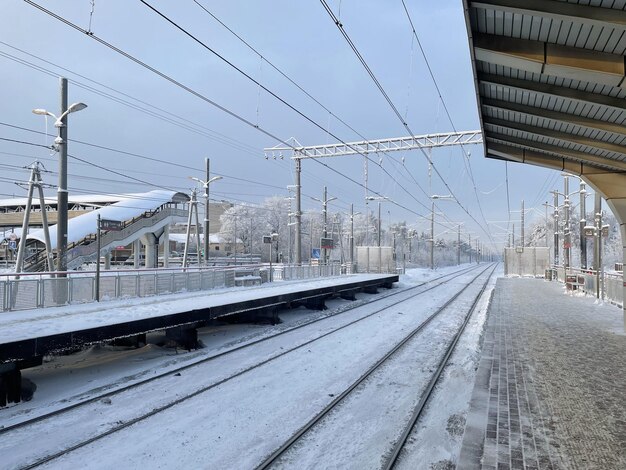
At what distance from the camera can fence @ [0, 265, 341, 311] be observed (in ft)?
42.2

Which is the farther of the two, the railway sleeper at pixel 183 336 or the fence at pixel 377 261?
the fence at pixel 377 261

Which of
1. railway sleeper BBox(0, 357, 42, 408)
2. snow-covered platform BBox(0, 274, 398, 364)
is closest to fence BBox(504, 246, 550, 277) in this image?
snow-covered platform BBox(0, 274, 398, 364)

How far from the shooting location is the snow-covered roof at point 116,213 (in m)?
32.8

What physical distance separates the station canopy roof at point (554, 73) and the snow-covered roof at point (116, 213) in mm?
28607

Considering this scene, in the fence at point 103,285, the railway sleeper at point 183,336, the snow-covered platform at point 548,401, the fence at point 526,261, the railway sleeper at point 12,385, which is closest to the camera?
the snow-covered platform at point 548,401

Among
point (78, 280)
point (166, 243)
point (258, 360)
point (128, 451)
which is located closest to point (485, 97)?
point (258, 360)

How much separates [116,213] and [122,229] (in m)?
6.31

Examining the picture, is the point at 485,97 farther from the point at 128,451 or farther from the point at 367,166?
the point at 367,166

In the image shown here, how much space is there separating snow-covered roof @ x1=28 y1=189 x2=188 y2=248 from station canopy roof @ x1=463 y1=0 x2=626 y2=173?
2861cm

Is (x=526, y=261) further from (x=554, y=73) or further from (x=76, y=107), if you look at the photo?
(x=554, y=73)

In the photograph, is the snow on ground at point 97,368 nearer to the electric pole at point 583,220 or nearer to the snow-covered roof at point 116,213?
the snow-covered roof at point 116,213

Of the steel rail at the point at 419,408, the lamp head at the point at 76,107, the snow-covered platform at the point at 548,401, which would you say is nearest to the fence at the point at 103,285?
the lamp head at the point at 76,107

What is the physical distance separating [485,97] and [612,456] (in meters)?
5.98

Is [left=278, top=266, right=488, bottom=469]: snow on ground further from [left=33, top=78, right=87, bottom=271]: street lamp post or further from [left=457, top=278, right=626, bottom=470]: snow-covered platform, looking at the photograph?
[left=33, top=78, right=87, bottom=271]: street lamp post
